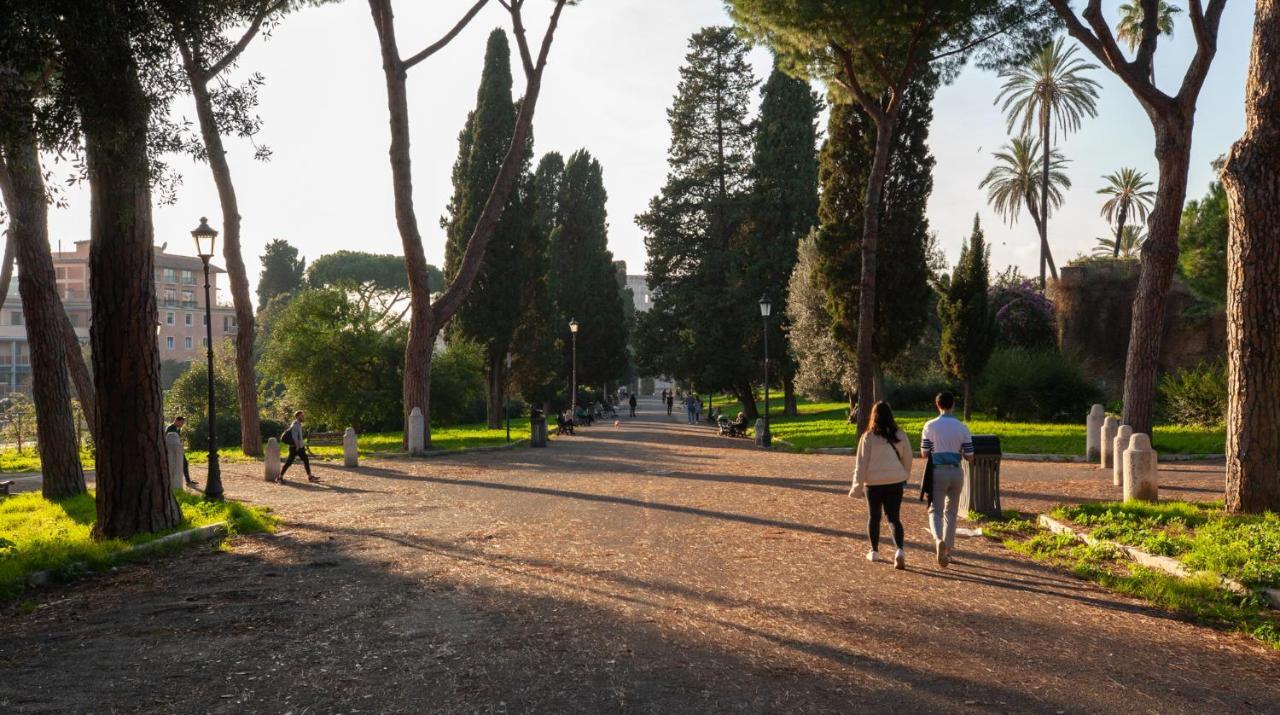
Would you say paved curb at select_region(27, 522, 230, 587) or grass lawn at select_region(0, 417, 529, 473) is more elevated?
paved curb at select_region(27, 522, 230, 587)

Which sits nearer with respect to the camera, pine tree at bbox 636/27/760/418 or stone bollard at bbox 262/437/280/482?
stone bollard at bbox 262/437/280/482

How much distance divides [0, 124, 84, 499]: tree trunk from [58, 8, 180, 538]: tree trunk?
4746 millimetres

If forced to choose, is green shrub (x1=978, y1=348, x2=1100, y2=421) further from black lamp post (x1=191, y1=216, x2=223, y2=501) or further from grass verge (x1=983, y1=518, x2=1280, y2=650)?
black lamp post (x1=191, y1=216, x2=223, y2=501)

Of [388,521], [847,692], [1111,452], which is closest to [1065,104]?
[1111,452]

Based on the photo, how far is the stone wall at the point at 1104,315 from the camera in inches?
1416

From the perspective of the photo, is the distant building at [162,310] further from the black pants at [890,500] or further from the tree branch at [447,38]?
the black pants at [890,500]

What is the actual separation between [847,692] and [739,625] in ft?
4.96

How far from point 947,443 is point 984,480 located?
3522 mm

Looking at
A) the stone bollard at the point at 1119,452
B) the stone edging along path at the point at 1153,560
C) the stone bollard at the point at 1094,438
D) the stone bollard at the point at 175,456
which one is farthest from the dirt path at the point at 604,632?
the stone bollard at the point at 1094,438

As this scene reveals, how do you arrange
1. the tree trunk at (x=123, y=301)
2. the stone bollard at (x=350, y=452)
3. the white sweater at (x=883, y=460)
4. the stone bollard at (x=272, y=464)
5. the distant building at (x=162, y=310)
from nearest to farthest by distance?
the white sweater at (x=883, y=460) → the tree trunk at (x=123, y=301) → the stone bollard at (x=272, y=464) → the stone bollard at (x=350, y=452) → the distant building at (x=162, y=310)

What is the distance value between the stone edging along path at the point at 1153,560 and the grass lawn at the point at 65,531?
31.6 feet

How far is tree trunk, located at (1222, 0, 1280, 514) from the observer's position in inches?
388

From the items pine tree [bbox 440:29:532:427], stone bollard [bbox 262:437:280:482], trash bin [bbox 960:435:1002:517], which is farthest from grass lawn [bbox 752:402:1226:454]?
stone bollard [bbox 262:437:280:482]

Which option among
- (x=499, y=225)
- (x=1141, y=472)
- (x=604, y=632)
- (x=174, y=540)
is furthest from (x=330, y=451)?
(x=604, y=632)
